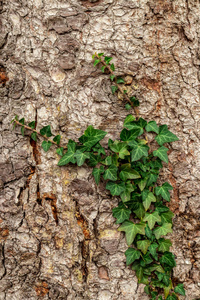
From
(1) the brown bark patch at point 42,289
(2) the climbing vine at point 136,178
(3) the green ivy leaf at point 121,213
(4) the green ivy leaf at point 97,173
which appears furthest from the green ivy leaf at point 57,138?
(1) the brown bark patch at point 42,289

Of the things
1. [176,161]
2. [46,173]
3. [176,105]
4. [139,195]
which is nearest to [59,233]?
[46,173]

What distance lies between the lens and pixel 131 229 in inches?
49.6

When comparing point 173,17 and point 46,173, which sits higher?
point 173,17

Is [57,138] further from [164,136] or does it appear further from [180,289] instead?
[180,289]

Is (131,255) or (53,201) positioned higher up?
(53,201)

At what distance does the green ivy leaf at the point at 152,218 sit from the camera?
125cm

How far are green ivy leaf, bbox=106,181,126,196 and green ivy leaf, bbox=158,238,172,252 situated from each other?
0.39 metres

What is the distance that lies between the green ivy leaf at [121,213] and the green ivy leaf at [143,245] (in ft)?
0.52

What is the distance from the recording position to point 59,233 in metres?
1.29

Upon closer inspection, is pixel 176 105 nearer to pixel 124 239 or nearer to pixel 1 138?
pixel 124 239

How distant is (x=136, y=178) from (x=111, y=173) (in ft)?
0.49

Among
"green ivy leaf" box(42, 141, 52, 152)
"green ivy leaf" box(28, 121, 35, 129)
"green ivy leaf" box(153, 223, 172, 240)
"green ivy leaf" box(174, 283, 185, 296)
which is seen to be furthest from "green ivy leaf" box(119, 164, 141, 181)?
"green ivy leaf" box(174, 283, 185, 296)

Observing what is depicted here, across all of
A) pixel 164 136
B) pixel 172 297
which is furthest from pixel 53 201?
pixel 172 297

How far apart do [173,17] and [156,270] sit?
4.97 ft
